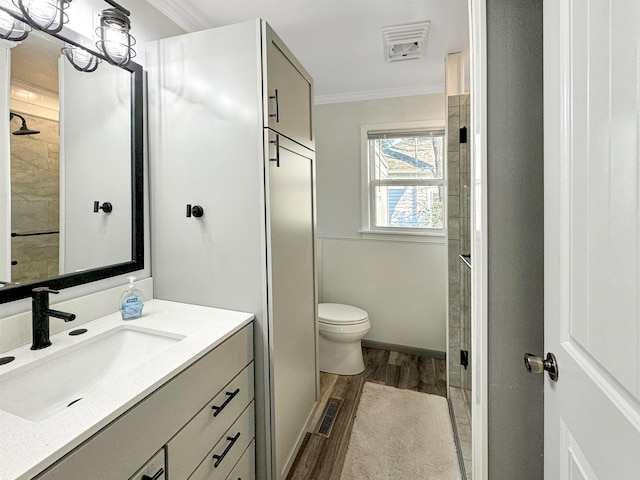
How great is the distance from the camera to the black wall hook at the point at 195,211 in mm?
1473

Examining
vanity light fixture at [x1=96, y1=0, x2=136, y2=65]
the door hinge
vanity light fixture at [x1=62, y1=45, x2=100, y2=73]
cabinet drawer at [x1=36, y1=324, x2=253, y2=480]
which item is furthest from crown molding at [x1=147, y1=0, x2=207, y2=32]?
the door hinge

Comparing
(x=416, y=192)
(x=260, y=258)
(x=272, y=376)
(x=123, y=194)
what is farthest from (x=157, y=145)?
(x=416, y=192)

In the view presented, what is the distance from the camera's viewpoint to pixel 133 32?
4.90 feet

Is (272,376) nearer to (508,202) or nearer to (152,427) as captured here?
(152,427)

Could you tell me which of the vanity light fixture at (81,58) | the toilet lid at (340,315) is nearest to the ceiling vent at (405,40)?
the vanity light fixture at (81,58)

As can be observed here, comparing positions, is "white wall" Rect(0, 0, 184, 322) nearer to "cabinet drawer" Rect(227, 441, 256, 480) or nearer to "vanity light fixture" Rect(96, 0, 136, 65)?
"vanity light fixture" Rect(96, 0, 136, 65)

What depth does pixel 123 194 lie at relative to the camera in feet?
4.84

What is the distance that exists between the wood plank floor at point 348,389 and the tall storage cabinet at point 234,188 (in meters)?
0.19

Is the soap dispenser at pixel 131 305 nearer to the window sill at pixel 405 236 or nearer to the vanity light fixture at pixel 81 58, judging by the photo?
the vanity light fixture at pixel 81 58

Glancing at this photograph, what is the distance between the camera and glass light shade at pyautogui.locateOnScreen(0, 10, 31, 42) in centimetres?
103

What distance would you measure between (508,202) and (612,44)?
1.88 feet

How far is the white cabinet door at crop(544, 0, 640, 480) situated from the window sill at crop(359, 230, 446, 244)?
2090 millimetres

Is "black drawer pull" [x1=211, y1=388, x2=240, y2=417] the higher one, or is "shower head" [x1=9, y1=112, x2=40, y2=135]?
"shower head" [x1=9, y1=112, x2=40, y2=135]

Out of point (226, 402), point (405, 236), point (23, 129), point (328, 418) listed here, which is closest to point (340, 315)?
point (328, 418)
